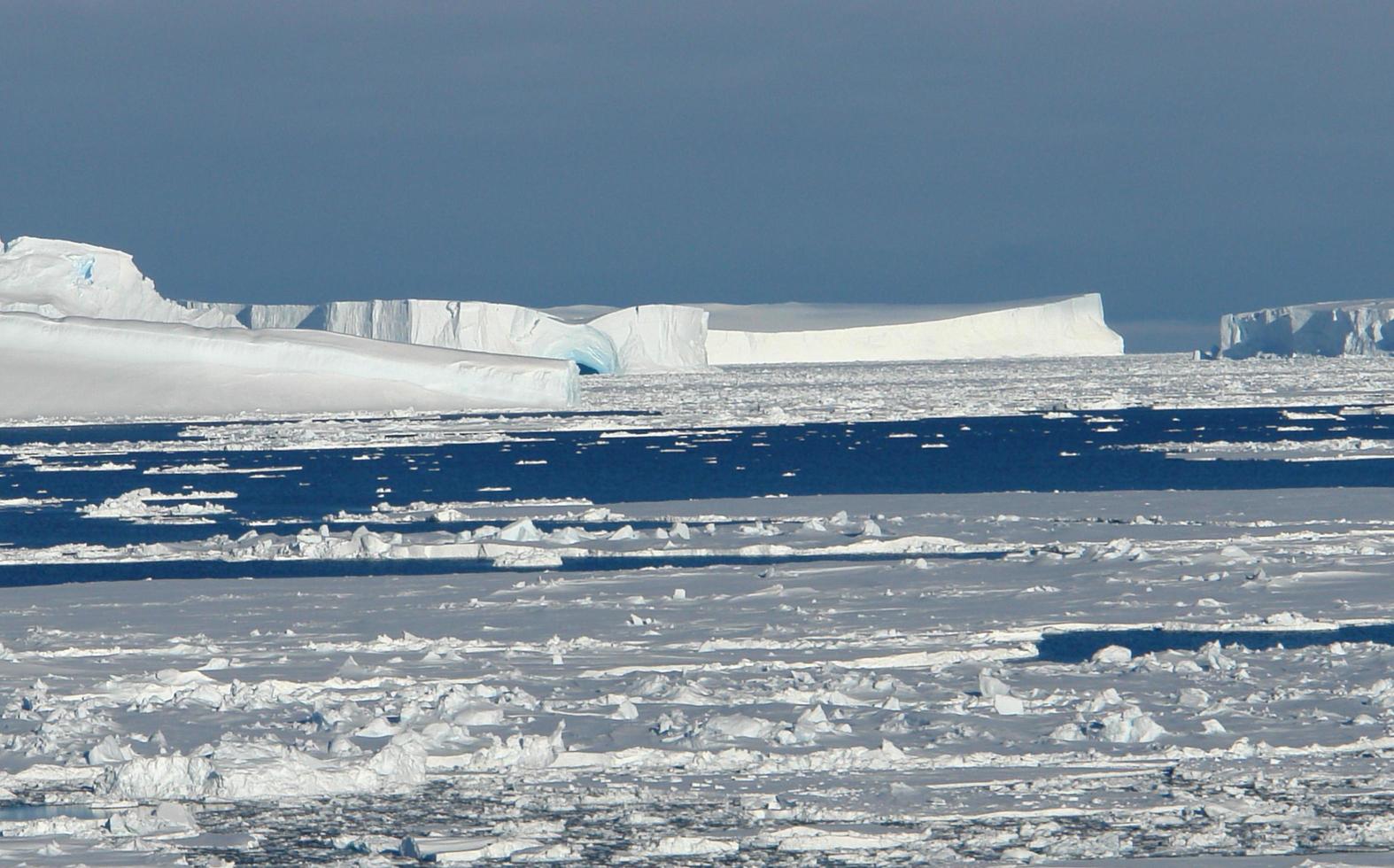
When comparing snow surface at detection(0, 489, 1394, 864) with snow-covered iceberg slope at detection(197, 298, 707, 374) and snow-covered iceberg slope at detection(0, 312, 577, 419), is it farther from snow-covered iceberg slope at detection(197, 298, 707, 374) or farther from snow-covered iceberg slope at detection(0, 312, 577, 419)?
snow-covered iceberg slope at detection(197, 298, 707, 374)

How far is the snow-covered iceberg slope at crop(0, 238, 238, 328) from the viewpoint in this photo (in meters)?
41.0

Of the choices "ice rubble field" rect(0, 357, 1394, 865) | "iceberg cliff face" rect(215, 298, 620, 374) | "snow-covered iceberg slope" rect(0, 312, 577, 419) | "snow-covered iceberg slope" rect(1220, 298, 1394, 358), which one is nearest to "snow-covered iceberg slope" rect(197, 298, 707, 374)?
"iceberg cliff face" rect(215, 298, 620, 374)

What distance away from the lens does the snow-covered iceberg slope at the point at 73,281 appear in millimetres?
41000

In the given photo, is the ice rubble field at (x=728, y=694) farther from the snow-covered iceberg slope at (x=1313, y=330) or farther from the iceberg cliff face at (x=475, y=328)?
the snow-covered iceberg slope at (x=1313, y=330)

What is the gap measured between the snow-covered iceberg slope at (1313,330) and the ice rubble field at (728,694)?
173 feet

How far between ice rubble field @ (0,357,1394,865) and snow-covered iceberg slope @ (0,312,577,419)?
19088mm

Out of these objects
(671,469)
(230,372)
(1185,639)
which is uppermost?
(230,372)

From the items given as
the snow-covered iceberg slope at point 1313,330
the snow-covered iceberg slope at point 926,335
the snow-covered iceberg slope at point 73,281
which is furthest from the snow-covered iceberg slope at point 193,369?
the snow-covered iceberg slope at point 926,335

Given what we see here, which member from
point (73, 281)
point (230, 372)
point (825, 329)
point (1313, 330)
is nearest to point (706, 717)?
point (230, 372)

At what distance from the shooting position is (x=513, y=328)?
52000 mm

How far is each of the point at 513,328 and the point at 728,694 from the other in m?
45.3

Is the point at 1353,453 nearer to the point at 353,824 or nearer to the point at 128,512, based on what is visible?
the point at 128,512

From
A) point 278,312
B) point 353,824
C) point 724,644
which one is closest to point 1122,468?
point 724,644

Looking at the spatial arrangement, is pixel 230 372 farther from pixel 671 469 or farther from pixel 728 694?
pixel 728 694
